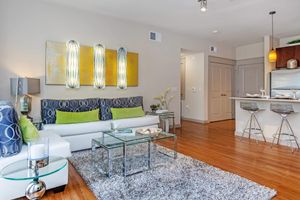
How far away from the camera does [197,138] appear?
4832 millimetres

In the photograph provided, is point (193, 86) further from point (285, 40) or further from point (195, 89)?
point (285, 40)

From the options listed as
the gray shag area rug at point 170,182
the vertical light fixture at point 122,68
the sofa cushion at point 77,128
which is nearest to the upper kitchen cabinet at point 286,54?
the vertical light fixture at point 122,68

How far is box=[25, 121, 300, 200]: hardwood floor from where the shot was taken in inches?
91.7

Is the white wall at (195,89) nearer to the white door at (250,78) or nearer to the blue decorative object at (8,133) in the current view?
the white door at (250,78)

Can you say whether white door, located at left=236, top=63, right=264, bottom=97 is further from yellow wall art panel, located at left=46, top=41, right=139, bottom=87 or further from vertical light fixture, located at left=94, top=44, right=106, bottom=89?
vertical light fixture, located at left=94, top=44, right=106, bottom=89

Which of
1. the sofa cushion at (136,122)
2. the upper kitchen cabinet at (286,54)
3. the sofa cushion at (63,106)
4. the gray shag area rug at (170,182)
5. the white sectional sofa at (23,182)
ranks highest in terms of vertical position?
the upper kitchen cabinet at (286,54)

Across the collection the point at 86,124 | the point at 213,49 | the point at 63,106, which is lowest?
the point at 86,124

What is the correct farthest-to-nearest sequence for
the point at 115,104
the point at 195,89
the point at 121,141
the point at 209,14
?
the point at 195,89, the point at 115,104, the point at 209,14, the point at 121,141

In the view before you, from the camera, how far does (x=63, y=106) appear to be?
13.3 feet

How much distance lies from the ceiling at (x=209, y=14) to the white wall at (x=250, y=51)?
102 cm

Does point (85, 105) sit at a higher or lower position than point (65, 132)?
higher

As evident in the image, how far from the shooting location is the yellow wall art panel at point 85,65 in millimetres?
4090

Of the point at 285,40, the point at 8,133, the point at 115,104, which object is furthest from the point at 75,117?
the point at 285,40

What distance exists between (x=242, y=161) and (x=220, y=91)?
15.0 feet
